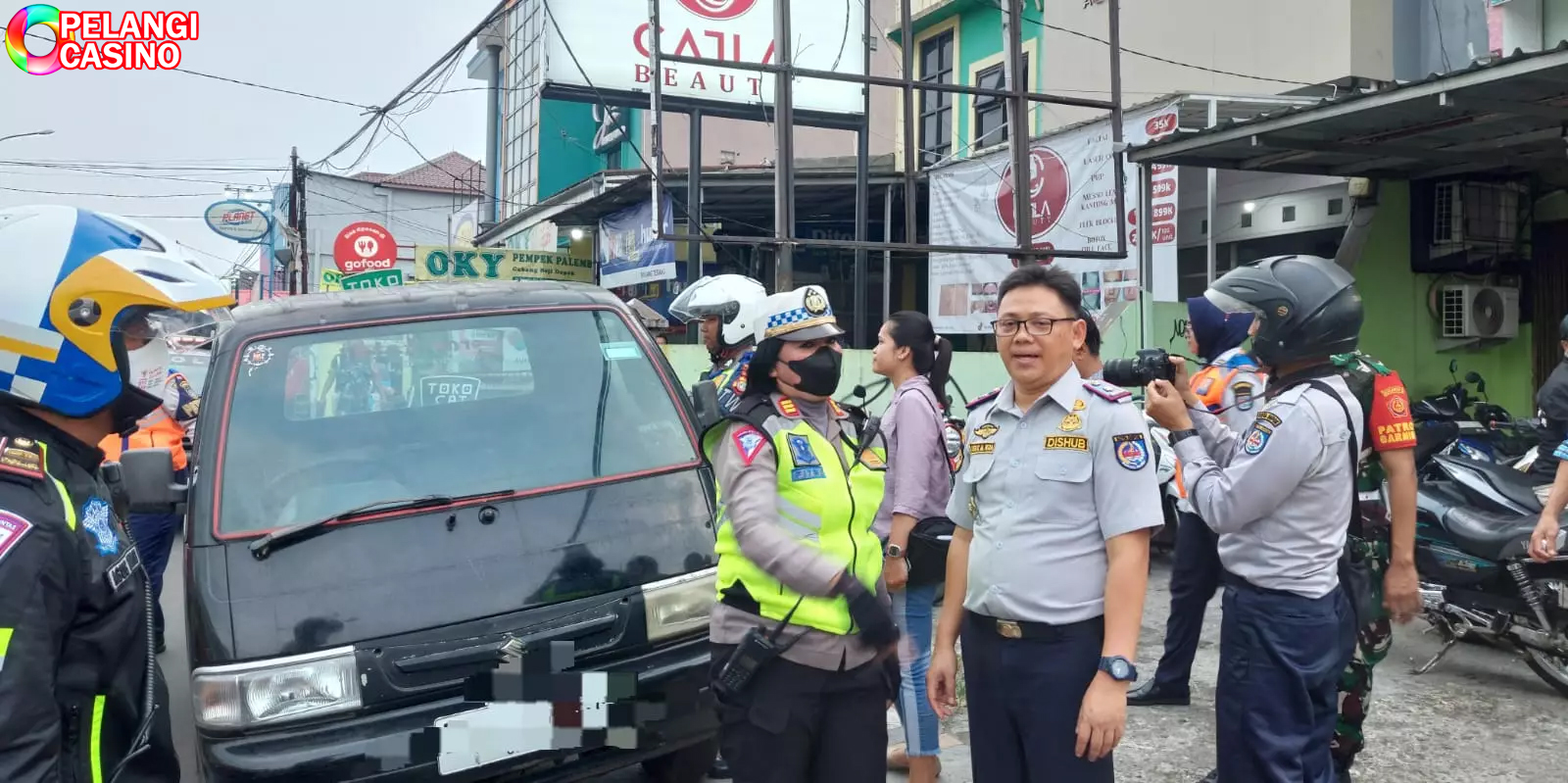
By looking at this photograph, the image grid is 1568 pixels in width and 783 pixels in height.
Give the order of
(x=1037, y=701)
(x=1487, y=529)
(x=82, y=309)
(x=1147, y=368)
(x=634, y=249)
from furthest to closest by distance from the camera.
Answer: (x=634, y=249) < (x=1487, y=529) < (x=1147, y=368) < (x=1037, y=701) < (x=82, y=309)

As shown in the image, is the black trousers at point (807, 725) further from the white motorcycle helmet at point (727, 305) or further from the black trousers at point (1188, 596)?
the black trousers at point (1188, 596)

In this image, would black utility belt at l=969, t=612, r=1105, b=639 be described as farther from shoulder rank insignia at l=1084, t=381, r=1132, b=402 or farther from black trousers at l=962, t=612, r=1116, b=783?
shoulder rank insignia at l=1084, t=381, r=1132, b=402

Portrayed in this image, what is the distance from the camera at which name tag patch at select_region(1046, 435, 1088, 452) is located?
246 cm

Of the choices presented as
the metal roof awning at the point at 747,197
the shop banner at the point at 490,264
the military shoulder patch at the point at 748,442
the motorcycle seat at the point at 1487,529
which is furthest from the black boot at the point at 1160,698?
the shop banner at the point at 490,264

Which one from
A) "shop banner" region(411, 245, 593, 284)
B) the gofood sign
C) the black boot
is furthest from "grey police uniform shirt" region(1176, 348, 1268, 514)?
the gofood sign

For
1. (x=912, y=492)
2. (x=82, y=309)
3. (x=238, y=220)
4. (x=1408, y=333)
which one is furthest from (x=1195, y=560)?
(x=238, y=220)

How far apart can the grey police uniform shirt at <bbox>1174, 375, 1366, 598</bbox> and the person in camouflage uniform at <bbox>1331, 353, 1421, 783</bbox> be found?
270mm

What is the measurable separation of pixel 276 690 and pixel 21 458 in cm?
154

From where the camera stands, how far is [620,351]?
3984 millimetres

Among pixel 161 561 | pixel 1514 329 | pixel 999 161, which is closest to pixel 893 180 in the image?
pixel 999 161

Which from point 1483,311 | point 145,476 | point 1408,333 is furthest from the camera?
point 1408,333

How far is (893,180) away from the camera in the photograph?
12.6m

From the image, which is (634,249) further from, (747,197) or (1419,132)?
(1419,132)

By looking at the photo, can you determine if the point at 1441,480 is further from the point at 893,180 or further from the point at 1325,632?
the point at 893,180
